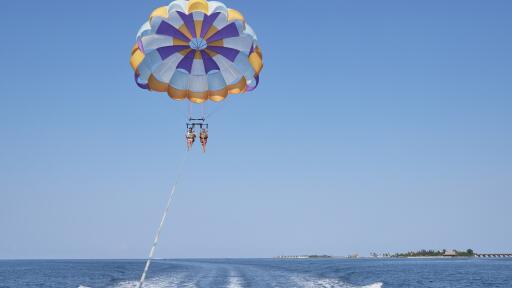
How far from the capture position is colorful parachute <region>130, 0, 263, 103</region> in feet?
84.2

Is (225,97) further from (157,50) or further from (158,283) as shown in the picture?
(158,283)

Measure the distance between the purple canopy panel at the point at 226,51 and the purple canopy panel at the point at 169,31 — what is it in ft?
5.50

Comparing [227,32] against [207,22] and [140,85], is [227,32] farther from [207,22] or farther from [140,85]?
[140,85]

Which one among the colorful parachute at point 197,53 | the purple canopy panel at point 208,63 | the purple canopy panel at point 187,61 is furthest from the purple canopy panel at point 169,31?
the purple canopy panel at point 208,63

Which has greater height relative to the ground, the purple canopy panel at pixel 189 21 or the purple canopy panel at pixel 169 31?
the purple canopy panel at pixel 189 21

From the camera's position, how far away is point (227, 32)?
26.3 m

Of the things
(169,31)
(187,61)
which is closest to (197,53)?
(187,61)

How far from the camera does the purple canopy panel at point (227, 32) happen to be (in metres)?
26.2

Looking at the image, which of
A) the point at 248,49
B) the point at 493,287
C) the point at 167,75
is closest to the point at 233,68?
the point at 248,49

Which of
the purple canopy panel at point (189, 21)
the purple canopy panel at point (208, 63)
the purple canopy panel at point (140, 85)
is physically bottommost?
the purple canopy panel at point (140, 85)

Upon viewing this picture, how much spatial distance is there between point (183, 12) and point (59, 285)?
151 feet

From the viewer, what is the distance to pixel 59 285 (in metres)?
61.4

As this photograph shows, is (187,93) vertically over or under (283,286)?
over

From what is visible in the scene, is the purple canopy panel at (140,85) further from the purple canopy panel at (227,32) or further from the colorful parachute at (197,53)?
the purple canopy panel at (227,32)
